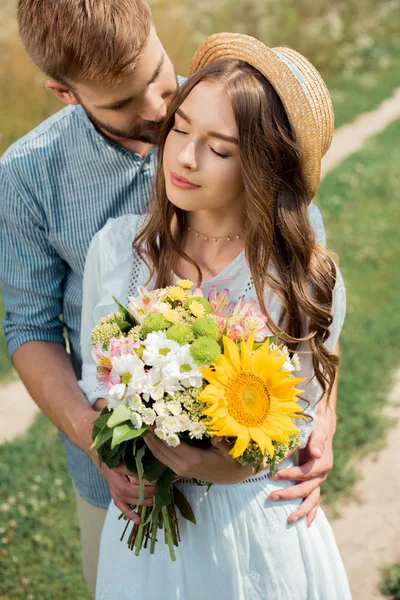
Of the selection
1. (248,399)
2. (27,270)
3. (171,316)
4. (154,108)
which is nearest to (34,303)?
(27,270)

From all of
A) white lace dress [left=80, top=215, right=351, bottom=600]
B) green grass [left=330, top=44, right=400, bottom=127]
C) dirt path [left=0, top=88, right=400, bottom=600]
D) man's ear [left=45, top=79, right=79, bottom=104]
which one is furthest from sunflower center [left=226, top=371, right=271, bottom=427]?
green grass [left=330, top=44, right=400, bottom=127]

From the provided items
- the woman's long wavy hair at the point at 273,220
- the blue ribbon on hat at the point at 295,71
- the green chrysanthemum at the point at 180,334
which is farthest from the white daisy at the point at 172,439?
the blue ribbon on hat at the point at 295,71

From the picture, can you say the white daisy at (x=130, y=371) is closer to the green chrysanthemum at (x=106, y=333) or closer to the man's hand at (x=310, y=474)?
the green chrysanthemum at (x=106, y=333)

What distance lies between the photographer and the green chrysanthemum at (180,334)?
2.01m

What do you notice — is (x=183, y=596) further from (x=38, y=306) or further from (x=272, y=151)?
(x=272, y=151)

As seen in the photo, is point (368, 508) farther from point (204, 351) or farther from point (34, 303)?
point (204, 351)

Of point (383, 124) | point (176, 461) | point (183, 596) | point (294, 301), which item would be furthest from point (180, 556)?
point (383, 124)

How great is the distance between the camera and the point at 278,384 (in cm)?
197

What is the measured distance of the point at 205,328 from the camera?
202cm

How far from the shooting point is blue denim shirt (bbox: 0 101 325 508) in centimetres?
281

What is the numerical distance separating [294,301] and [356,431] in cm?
265

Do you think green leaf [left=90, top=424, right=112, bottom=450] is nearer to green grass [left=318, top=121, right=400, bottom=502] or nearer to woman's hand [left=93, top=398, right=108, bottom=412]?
woman's hand [left=93, top=398, right=108, bottom=412]

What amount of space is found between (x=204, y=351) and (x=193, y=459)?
0.36m

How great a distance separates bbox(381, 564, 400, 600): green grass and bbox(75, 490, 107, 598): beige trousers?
4.85 ft
